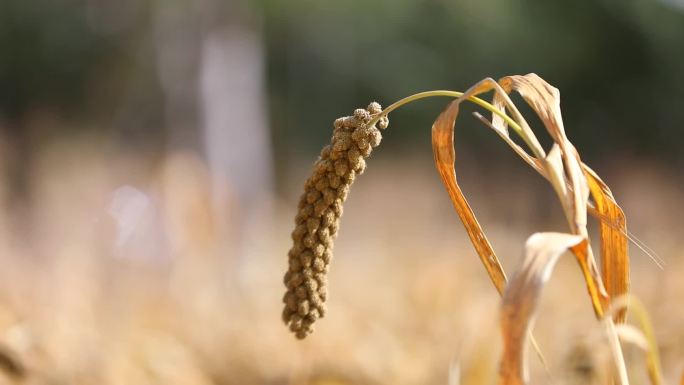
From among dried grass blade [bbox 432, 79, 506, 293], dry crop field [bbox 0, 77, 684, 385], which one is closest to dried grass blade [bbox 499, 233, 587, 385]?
dry crop field [bbox 0, 77, 684, 385]

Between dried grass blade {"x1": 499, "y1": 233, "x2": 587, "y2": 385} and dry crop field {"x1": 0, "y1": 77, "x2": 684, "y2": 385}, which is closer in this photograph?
dried grass blade {"x1": 499, "y1": 233, "x2": 587, "y2": 385}

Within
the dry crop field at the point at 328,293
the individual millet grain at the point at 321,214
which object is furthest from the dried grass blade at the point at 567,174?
the individual millet grain at the point at 321,214

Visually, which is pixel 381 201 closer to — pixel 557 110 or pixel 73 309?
pixel 73 309

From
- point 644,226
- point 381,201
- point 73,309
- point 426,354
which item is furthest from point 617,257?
point 381,201

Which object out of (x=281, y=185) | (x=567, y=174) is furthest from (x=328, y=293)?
(x=281, y=185)

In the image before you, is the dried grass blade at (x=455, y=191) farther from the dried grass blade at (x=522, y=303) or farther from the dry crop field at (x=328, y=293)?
the dried grass blade at (x=522, y=303)

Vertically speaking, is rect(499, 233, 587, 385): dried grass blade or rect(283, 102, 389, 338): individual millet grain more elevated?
rect(283, 102, 389, 338): individual millet grain

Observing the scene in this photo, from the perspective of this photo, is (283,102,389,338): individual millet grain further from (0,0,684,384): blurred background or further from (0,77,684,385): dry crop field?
(0,0,684,384): blurred background
